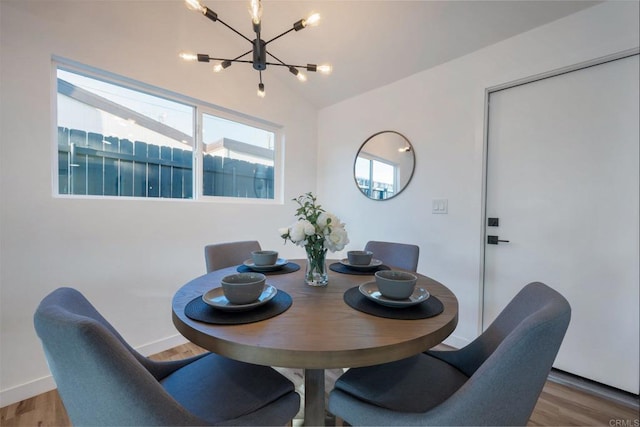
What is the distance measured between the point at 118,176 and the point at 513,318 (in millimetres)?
2531

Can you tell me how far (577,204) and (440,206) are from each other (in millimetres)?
833

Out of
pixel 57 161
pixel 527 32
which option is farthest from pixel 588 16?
pixel 57 161

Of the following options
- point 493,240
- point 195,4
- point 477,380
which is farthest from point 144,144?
point 493,240

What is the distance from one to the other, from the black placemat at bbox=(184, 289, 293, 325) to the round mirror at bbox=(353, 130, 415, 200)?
1868 mm

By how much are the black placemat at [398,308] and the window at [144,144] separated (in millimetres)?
1925

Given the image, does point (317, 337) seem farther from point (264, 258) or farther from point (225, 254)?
point (225, 254)

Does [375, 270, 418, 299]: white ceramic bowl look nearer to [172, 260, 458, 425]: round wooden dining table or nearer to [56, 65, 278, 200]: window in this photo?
[172, 260, 458, 425]: round wooden dining table

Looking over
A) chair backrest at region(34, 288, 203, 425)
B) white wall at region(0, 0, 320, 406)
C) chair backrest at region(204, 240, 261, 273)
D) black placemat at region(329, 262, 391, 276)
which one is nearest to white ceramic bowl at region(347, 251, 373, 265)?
black placemat at region(329, 262, 391, 276)

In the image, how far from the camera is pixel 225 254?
173 cm

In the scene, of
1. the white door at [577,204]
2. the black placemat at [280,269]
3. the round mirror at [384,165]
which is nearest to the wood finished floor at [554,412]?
the white door at [577,204]

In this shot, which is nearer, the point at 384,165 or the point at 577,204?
the point at 577,204

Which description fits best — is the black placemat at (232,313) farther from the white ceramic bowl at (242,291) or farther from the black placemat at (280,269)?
the black placemat at (280,269)

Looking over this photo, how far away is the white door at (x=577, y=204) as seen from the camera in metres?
1.50

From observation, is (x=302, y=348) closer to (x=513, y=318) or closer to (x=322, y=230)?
(x=322, y=230)
